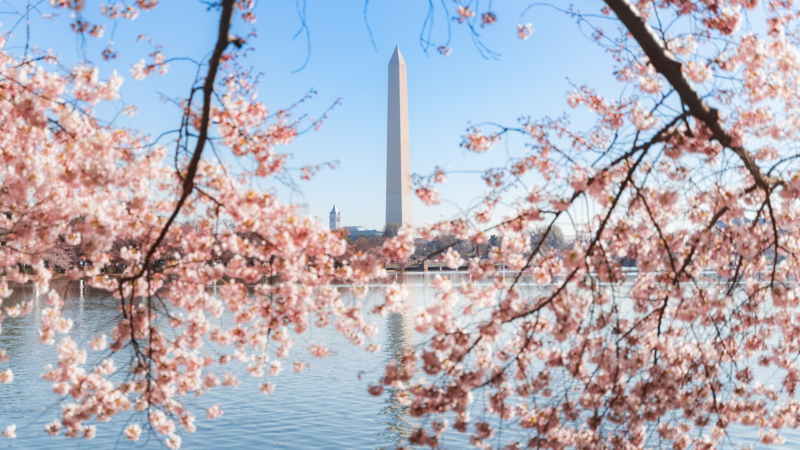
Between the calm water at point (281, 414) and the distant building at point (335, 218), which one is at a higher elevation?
the distant building at point (335, 218)

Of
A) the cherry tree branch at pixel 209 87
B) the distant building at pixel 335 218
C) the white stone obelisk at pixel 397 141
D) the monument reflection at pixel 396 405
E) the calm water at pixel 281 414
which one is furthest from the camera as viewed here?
the distant building at pixel 335 218

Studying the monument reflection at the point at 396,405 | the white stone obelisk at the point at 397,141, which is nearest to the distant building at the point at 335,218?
the white stone obelisk at the point at 397,141

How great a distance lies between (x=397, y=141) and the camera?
3525cm

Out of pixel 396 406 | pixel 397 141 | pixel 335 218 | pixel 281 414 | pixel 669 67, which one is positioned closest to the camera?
pixel 669 67

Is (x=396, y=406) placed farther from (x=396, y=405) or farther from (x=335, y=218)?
(x=335, y=218)

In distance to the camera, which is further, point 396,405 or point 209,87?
point 396,405

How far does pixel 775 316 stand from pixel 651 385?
1.54 m

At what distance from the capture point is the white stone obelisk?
33.2 meters

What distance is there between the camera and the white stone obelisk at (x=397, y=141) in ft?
109

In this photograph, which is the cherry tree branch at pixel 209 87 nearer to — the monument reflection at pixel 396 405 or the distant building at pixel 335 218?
the monument reflection at pixel 396 405

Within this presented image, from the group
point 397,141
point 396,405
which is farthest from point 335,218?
point 396,405

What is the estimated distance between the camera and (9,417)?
7383 mm

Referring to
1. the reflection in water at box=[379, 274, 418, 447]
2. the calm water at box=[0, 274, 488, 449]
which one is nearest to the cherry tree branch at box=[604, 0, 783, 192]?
the reflection in water at box=[379, 274, 418, 447]

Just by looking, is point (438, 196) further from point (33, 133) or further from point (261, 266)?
point (33, 133)
